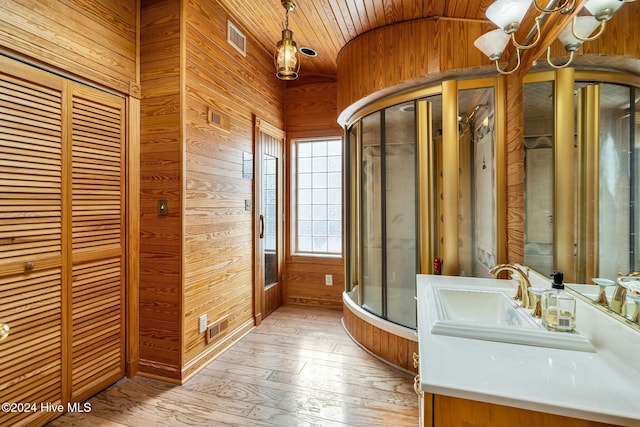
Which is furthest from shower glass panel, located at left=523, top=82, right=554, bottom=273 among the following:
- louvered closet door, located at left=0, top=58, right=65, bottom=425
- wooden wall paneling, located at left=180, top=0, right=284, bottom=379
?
louvered closet door, located at left=0, top=58, right=65, bottom=425

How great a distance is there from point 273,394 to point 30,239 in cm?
165

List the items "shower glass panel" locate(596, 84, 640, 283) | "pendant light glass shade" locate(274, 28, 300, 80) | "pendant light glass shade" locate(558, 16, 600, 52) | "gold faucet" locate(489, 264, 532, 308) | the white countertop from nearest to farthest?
the white countertop
"shower glass panel" locate(596, 84, 640, 283)
"pendant light glass shade" locate(558, 16, 600, 52)
"gold faucet" locate(489, 264, 532, 308)
"pendant light glass shade" locate(274, 28, 300, 80)

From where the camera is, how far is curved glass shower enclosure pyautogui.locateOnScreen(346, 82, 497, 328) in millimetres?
2068

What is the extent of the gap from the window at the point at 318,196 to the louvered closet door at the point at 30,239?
7.88 feet

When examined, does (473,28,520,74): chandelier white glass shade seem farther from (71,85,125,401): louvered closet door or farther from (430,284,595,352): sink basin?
(71,85,125,401): louvered closet door

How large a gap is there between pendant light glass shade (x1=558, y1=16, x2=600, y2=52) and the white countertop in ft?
3.34

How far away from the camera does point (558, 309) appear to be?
1.02 meters

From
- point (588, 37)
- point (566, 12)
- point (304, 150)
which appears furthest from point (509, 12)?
point (304, 150)

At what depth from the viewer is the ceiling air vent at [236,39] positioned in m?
2.51

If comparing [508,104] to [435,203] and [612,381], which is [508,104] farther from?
[612,381]

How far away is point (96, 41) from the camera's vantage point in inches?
73.0

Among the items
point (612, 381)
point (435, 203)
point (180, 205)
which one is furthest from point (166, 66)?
point (612, 381)

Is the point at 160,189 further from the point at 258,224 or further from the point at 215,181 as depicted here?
the point at 258,224

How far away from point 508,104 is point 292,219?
2.53 metres
